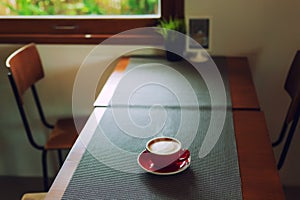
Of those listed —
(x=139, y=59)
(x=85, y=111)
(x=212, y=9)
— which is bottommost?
(x=85, y=111)

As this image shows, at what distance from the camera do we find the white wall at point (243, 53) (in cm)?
200

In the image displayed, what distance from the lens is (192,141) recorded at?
4.29ft

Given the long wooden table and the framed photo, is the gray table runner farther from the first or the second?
the framed photo

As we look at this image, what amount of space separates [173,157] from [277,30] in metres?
1.15

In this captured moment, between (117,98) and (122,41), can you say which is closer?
(117,98)

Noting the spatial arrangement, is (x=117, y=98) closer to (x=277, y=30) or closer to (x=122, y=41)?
(x=122, y=41)

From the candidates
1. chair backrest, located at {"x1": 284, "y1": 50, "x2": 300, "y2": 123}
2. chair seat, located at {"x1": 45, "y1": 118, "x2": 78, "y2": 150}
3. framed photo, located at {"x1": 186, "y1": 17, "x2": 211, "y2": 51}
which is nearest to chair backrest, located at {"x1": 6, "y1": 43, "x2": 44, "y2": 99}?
chair seat, located at {"x1": 45, "y1": 118, "x2": 78, "y2": 150}

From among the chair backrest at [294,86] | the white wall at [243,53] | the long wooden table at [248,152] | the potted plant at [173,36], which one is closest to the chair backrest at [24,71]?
the white wall at [243,53]

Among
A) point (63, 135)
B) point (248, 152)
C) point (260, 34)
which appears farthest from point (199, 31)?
point (248, 152)

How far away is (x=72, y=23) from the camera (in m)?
2.14

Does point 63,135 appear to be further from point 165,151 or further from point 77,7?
point 165,151

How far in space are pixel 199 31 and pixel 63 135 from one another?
0.85m

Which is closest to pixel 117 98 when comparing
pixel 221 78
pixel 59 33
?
pixel 221 78

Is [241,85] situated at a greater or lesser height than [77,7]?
lesser
